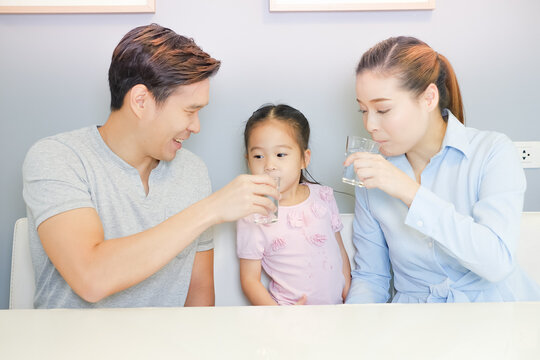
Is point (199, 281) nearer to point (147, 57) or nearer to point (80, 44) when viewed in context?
point (147, 57)

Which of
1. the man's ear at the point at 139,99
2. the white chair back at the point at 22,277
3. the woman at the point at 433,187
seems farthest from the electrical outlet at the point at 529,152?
the white chair back at the point at 22,277

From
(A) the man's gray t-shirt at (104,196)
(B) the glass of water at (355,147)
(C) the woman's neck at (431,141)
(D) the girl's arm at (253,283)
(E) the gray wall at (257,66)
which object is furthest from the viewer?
(E) the gray wall at (257,66)

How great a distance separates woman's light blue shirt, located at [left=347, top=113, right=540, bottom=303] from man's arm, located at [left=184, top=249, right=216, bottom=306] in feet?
1.52

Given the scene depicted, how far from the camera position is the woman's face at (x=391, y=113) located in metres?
1.52

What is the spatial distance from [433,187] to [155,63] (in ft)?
2.93

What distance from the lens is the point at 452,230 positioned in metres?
1.36

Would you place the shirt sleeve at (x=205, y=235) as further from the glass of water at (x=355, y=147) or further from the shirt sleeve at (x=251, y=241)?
the glass of water at (x=355, y=147)

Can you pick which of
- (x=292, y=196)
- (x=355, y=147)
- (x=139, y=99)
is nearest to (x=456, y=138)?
(x=355, y=147)

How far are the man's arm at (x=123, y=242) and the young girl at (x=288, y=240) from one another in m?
0.47

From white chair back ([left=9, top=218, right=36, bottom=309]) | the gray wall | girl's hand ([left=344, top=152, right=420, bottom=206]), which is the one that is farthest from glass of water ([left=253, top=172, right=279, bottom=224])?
white chair back ([left=9, top=218, right=36, bottom=309])

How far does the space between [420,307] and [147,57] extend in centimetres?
95

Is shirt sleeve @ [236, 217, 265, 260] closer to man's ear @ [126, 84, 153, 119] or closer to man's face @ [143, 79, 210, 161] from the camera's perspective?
man's face @ [143, 79, 210, 161]

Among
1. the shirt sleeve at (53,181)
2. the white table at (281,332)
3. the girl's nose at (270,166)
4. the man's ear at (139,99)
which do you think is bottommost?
the white table at (281,332)

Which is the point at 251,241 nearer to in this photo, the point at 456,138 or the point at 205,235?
the point at 205,235
